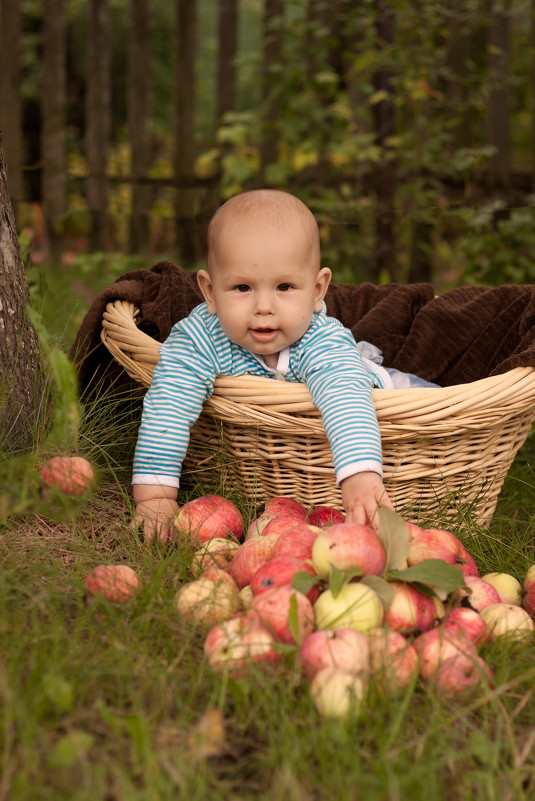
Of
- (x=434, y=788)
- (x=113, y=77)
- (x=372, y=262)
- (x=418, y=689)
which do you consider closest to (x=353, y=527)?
(x=418, y=689)

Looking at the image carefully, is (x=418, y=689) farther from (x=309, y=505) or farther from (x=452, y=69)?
(x=452, y=69)

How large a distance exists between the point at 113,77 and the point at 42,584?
870 cm

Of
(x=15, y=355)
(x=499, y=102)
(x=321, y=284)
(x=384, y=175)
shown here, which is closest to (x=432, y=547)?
(x=321, y=284)

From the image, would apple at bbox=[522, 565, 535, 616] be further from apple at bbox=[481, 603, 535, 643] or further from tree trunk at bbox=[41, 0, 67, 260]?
tree trunk at bbox=[41, 0, 67, 260]

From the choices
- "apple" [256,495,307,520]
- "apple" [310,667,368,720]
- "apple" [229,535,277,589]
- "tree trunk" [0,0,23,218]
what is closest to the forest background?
"tree trunk" [0,0,23,218]

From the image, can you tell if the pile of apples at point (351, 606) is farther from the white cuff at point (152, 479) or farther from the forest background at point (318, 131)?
the forest background at point (318, 131)

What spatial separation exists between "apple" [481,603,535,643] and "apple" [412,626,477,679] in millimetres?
Answer: 119

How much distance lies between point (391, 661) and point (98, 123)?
4506mm

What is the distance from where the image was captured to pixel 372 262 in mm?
4578

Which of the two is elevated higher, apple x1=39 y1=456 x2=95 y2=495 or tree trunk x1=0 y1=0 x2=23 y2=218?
tree trunk x1=0 y1=0 x2=23 y2=218

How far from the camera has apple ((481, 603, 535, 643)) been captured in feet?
4.63

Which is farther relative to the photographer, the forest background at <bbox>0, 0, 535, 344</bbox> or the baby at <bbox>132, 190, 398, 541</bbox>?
the forest background at <bbox>0, 0, 535, 344</bbox>

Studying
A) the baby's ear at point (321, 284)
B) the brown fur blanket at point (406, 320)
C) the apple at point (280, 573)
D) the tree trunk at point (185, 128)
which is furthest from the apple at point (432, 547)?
the tree trunk at point (185, 128)

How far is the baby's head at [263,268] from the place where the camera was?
1854mm
